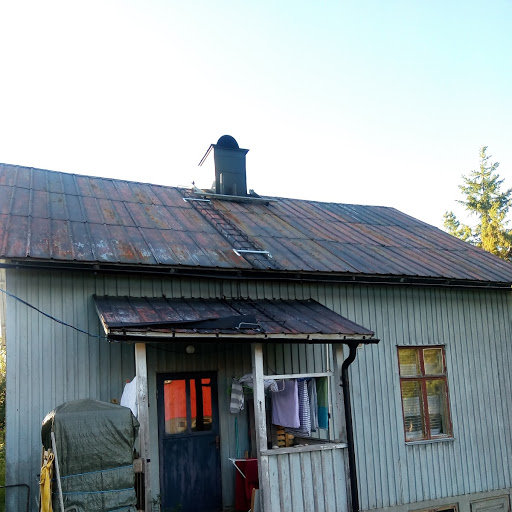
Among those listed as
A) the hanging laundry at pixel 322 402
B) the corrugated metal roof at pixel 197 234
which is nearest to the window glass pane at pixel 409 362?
the corrugated metal roof at pixel 197 234

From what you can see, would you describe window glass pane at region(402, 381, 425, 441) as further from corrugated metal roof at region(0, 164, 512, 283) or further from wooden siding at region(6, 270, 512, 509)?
corrugated metal roof at region(0, 164, 512, 283)

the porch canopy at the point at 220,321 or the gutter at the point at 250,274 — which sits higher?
the gutter at the point at 250,274

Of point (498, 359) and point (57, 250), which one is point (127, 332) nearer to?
point (57, 250)

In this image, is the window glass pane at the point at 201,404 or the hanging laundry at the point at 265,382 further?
the window glass pane at the point at 201,404

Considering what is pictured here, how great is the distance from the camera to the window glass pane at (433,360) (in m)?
10.9

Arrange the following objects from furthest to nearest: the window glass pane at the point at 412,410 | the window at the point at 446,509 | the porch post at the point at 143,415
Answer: the window glass pane at the point at 412,410 < the window at the point at 446,509 < the porch post at the point at 143,415

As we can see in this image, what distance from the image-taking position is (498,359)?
1159cm

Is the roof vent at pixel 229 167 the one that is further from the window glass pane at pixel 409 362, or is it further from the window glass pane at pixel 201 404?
the window glass pane at pixel 201 404

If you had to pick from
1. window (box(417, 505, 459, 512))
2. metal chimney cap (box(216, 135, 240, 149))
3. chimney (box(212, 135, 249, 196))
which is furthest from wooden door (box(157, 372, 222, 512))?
metal chimney cap (box(216, 135, 240, 149))

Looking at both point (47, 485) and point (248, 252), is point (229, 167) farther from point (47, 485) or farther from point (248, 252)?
point (47, 485)

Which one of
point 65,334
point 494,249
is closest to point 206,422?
point 65,334

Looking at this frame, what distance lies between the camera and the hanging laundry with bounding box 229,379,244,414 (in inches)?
349

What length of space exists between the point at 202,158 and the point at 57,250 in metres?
6.96

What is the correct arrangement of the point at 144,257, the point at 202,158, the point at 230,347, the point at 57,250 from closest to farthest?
1. the point at 57,250
2. the point at 144,257
3. the point at 230,347
4. the point at 202,158
